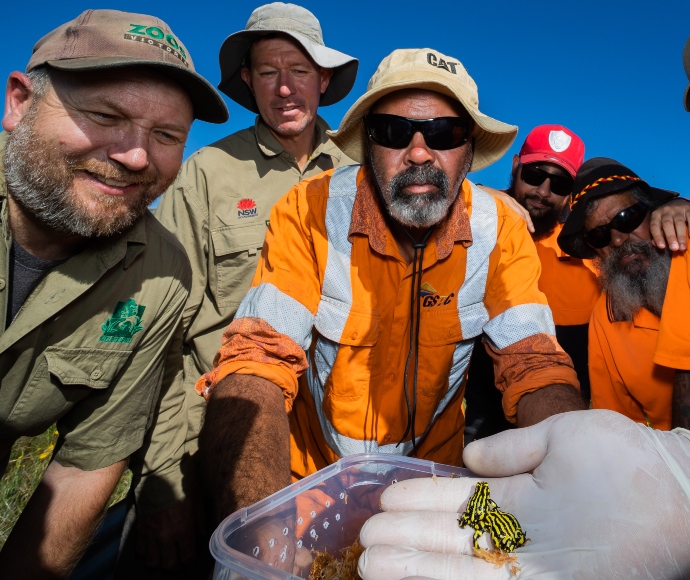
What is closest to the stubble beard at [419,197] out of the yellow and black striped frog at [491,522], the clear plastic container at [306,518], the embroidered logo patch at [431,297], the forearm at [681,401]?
the embroidered logo patch at [431,297]

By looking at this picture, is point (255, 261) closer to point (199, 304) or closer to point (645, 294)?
point (199, 304)

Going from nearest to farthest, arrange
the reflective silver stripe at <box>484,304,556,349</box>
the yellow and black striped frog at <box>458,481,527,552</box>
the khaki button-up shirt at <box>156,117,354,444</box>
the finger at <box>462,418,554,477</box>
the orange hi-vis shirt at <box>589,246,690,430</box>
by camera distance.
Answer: the yellow and black striped frog at <box>458,481,527,552</box>, the finger at <box>462,418,554,477</box>, the reflective silver stripe at <box>484,304,556,349</box>, the orange hi-vis shirt at <box>589,246,690,430</box>, the khaki button-up shirt at <box>156,117,354,444</box>

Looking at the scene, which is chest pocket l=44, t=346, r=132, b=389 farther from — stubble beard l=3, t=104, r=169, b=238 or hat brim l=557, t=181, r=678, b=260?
hat brim l=557, t=181, r=678, b=260

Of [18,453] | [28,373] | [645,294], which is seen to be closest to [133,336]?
[28,373]

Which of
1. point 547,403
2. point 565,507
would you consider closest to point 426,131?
point 547,403

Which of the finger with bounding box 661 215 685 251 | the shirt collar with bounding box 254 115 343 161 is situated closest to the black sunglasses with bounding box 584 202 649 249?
the finger with bounding box 661 215 685 251

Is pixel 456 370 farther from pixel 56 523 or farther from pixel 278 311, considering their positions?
pixel 56 523

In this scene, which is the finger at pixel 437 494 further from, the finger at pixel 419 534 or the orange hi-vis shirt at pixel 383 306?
the orange hi-vis shirt at pixel 383 306
